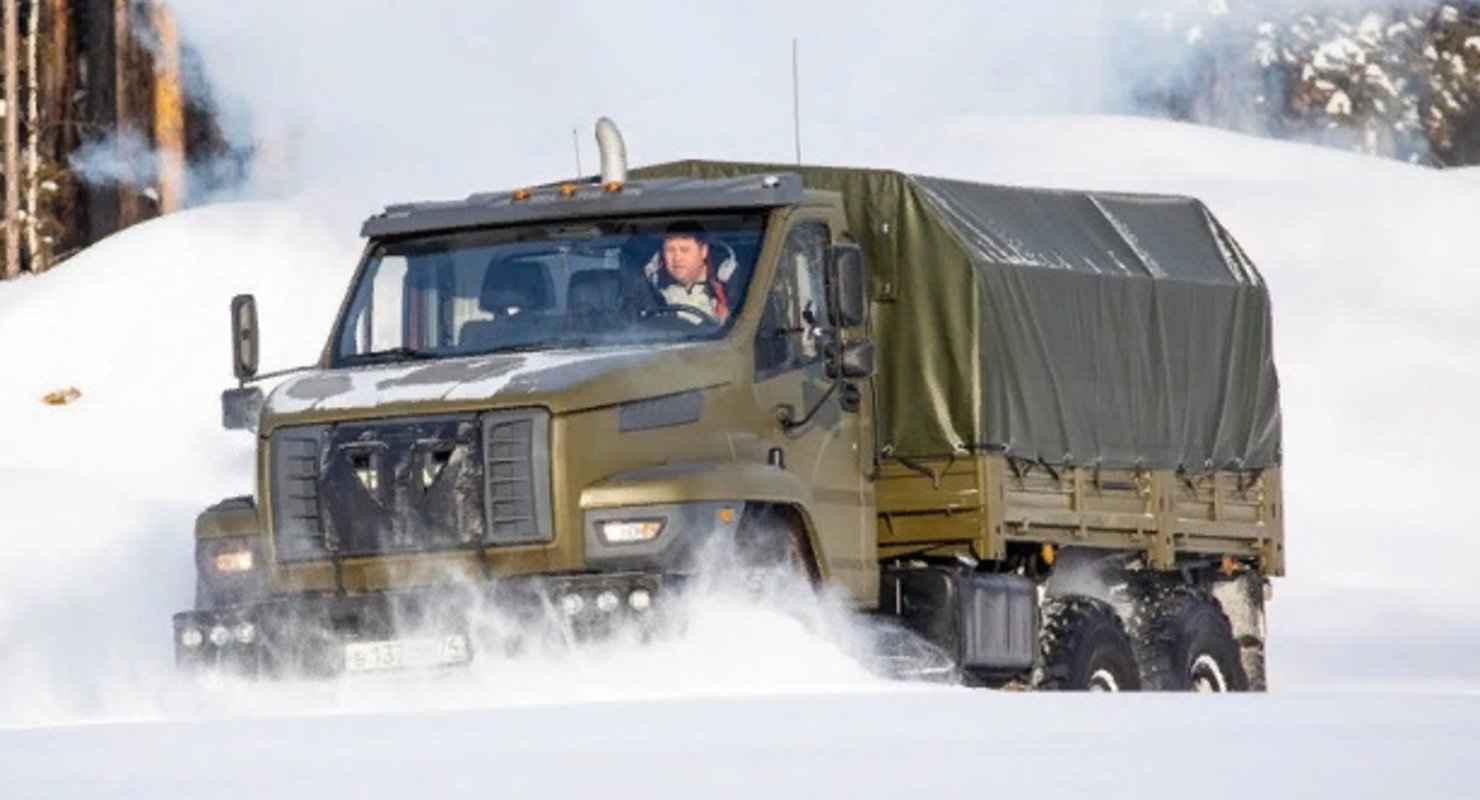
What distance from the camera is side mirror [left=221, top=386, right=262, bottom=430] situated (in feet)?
59.9

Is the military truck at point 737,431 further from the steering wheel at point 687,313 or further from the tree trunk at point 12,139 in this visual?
the tree trunk at point 12,139

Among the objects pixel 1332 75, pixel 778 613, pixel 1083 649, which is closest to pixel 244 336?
pixel 778 613

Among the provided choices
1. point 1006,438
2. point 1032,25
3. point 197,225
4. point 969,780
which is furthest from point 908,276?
point 1032,25

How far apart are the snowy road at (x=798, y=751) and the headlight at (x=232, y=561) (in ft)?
8.55

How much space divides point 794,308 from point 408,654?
2465 mm

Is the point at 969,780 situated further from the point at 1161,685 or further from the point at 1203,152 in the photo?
the point at 1203,152

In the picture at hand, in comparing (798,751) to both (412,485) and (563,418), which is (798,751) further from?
(412,485)

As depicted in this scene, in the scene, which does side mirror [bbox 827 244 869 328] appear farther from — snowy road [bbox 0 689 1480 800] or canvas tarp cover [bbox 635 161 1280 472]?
snowy road [bbox 0 689 1480 800]

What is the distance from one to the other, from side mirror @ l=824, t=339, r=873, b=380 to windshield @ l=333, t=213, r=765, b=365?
21.1 inches

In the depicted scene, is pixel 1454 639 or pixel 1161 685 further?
pixel 1454 639

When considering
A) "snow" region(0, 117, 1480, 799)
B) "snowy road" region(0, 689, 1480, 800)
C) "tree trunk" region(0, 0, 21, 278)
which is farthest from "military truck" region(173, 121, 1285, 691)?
"tree trunk" region(0, 0, 21, 278)

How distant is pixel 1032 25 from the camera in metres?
55.6

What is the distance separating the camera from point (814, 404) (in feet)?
58.8

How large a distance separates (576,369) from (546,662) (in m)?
1.31
